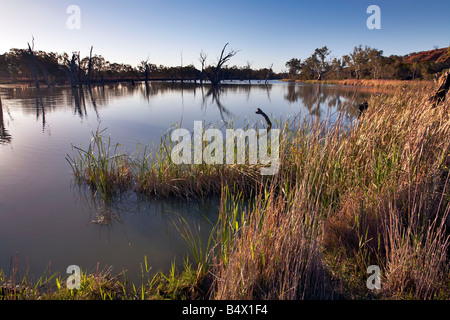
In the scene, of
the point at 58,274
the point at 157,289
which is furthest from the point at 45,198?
the point at 157,289

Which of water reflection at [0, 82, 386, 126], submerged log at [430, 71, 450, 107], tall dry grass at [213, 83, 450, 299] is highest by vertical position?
water reflection at [0, 82, 386, 126]

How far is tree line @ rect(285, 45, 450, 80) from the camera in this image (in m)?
29.1

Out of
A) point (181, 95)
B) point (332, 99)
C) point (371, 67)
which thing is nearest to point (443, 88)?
point (332, 99)

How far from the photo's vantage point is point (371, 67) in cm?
3772

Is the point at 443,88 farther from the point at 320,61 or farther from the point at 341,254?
the point at 320,61

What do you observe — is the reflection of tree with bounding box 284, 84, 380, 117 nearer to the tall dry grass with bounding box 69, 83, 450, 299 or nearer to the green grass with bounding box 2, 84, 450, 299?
the tall dry grass with bounding box 69, 83, 450, 299

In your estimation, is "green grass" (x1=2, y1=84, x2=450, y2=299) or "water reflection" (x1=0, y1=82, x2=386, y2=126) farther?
"water reflection" (x1=0, y1=82, x2=386, y2=126)

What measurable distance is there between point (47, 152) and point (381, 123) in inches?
292

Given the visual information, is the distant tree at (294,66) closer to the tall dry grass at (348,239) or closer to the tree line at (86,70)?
the tree line at (86,70)

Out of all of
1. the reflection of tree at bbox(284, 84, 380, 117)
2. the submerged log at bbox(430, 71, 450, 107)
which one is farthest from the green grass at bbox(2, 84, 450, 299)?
the submerged log at bbox(430, 71, 450, 107)

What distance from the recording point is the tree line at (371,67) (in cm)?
2912

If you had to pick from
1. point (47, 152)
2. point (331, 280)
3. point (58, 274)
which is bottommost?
point (58, 274)

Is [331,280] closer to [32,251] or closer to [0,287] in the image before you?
[0,287]
